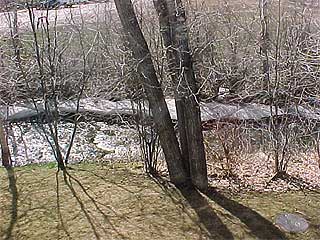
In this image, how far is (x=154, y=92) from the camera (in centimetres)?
443

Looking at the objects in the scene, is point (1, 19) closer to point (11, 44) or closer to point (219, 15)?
point (11, 44)

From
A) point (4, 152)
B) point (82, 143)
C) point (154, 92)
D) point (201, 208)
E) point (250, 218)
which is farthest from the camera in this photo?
point (82, 143)

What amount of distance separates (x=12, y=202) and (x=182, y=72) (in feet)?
6.58

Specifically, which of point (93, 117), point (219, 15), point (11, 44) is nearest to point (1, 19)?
point (11, 44)

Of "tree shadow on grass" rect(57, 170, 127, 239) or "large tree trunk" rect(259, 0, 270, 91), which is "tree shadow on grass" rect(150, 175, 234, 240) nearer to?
"tree shadow on grass" rect(57, 170, 127, 239)

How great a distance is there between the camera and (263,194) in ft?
14.9

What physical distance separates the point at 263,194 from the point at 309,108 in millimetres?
1699

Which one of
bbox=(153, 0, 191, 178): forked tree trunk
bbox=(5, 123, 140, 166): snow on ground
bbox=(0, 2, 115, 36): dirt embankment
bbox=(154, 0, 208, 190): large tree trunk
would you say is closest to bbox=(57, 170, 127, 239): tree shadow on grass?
bbox=(5, 123, 140, 166): snow on ground

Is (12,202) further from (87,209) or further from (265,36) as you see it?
(265,36)

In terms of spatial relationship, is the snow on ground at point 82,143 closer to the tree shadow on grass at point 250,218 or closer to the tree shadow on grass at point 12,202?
the tree shadow on grass at point 12,202

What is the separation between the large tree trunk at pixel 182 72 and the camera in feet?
13.3

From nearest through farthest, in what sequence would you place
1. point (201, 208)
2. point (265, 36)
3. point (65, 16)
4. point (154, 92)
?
point (201, 208) < point (154, 92) < point (265, 36) < point (65, 16)

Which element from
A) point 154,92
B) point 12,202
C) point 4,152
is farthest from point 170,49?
point 4,152

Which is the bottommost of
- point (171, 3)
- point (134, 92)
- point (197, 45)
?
point (134, 92)
